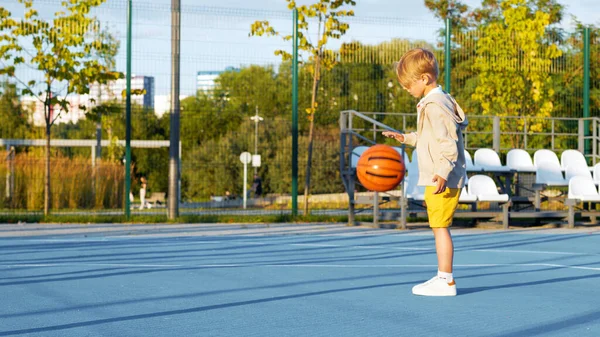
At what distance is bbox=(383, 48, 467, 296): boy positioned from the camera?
6.39 m

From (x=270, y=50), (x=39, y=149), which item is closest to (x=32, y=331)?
(x=270, y=50)

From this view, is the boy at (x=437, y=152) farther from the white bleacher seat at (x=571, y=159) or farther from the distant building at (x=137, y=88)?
the white bleacher seat at (x=571, y=159)

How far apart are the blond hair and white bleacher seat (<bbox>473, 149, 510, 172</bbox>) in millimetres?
8927

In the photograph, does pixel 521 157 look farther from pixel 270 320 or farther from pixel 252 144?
pixel 270 320

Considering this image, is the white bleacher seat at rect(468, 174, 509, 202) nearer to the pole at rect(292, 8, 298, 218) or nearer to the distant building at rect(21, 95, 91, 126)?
the pole at rect(292, 8, 298, 218)

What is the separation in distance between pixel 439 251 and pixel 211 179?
35.2 ft

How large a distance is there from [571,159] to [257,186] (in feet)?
19.8

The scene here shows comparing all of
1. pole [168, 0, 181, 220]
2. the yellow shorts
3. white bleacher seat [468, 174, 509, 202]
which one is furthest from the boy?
pole [168, 0, 181, 220]

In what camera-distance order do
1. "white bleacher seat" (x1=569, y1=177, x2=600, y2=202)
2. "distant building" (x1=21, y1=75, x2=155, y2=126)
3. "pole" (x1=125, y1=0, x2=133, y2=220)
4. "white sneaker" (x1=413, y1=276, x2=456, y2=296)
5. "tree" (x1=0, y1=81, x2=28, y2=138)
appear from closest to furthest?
"white sneaker" (x1=413, y1=276, x2=456, y2=296) → "white bleacher seat" (x1=569, y1=177, x2=600, y2=202) → "pole" (x1=125, y1=0, x2=133, y2=220) → "distant building" (x1=21, y1=75, x2=155, y2=126) → "tree" (x1=0, y1=81, x2=28, y2=138)

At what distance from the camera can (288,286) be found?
23.1 ft

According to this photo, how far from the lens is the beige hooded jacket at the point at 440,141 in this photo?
20.9 ft

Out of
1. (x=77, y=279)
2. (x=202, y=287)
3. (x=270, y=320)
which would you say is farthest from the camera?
(x=77, y=279)

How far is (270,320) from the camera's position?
213 inches

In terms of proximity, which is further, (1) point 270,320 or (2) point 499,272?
(2) point 499,272
